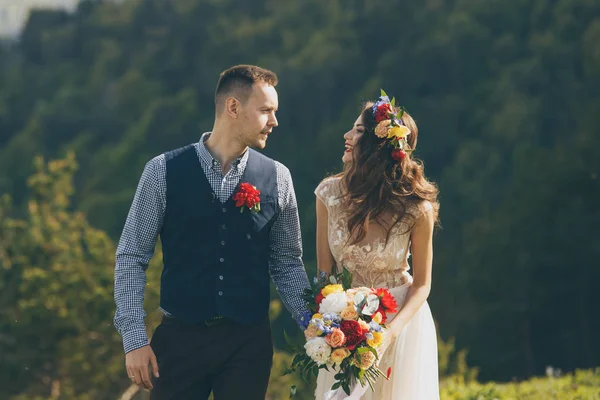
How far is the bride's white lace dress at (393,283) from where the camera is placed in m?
4.86

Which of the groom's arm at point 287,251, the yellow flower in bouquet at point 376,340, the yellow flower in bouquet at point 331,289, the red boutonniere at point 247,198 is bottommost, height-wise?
the yellow flower in bouquet at point 376,340

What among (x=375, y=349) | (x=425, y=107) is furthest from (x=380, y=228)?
(x=425, y=107)

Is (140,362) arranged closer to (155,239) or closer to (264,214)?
(155,239)

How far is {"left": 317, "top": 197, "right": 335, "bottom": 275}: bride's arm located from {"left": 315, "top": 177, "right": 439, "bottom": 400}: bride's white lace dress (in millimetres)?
26

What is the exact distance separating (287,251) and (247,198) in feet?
1.21

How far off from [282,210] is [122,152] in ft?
224

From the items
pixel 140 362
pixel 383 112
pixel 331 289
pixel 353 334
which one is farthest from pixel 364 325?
pixel 383 112

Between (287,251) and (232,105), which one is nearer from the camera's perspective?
(232,105)

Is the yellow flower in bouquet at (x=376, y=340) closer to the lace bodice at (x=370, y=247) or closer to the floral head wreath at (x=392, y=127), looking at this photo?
the lace bodice at (x=370, y=247)

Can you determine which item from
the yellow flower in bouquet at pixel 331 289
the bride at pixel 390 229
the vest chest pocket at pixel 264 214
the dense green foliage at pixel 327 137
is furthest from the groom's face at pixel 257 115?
the dense green foliage at pixel 327 137

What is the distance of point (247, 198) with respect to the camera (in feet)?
14.8

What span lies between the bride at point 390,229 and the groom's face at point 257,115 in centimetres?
50

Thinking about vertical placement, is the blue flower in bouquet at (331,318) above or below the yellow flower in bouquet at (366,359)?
above

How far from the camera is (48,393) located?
32312 millimetres
